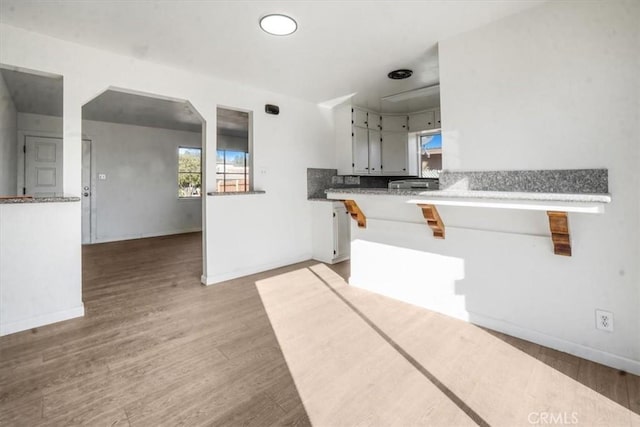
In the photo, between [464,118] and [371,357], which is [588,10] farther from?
[371,357]

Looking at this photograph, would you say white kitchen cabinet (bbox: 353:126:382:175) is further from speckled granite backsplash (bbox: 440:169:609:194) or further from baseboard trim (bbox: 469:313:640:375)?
baseboard trim (bbox: 469:313:640:375)

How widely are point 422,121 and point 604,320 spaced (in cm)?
376

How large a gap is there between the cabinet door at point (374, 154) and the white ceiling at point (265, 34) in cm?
155

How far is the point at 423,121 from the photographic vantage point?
491 centimetres

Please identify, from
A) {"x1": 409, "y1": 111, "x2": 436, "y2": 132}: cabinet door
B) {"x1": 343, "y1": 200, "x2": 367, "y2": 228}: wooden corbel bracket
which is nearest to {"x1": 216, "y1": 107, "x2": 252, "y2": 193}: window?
{"x1": 409, "y1": 111, "x2": 436, "y2": 132}: cabinet door

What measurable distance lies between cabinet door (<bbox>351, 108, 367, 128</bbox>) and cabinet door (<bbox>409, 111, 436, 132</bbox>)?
87cm

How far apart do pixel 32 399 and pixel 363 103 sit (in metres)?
4.46

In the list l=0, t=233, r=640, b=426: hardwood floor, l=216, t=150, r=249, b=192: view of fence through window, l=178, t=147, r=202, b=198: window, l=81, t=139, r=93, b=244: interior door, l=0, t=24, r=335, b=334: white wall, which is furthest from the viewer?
l=216, t=150, r=249, b=192: view of fence through window

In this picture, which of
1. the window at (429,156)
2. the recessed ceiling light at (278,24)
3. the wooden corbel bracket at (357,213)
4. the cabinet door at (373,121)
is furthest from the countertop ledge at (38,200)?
the window at (429,156)

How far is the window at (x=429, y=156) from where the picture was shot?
5125 mm

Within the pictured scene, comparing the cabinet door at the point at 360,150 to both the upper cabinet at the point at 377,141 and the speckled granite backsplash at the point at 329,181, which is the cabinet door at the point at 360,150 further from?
the speckled granite backsplash at the point at 329,181

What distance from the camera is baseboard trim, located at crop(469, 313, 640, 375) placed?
1770 millimetres

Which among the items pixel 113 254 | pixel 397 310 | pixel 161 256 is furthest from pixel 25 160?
pixel 397 310

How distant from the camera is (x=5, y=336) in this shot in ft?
7.51
